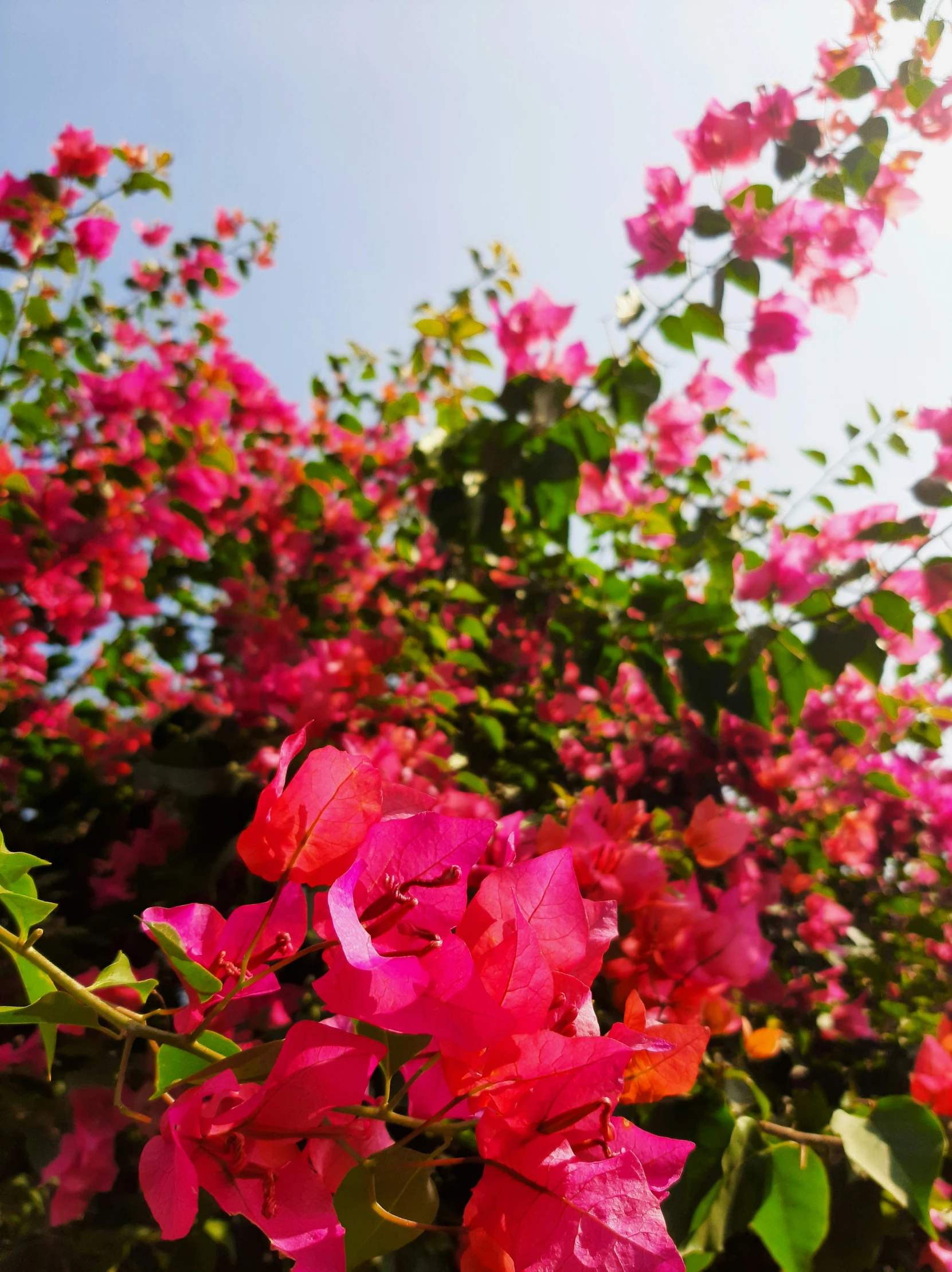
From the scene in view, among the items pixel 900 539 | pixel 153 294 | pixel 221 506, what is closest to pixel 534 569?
pixel 900 539

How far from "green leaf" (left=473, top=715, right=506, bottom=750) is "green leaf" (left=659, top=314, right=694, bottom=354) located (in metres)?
0.59

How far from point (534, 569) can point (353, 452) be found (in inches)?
30.8

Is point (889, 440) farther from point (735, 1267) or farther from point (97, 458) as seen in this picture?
point (97, 458)

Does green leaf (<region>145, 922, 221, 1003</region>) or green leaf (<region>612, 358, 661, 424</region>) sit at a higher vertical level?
green leaf (<region>612, 358, 661, 424</region>)

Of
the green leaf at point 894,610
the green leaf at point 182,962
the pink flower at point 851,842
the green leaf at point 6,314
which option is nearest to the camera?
the green leaf at point 182,962

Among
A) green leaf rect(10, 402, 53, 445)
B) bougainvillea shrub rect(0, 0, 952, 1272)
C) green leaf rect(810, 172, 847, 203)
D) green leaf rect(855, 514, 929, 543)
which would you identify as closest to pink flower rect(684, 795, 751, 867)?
bougainvillea shrub rect(0, 0, 952, 1272)

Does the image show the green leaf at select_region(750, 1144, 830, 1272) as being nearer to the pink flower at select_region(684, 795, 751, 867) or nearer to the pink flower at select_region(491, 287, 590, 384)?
the pink flower at select_region(684, 795, 751, 867)

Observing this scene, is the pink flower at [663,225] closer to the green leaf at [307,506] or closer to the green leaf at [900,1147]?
the green leaf at [307,506]

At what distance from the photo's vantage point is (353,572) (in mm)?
1770

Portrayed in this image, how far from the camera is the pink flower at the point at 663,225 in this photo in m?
1.07

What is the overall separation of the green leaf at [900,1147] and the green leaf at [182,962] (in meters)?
0.50

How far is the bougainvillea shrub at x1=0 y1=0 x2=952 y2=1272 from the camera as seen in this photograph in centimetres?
33

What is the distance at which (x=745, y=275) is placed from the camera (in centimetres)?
103

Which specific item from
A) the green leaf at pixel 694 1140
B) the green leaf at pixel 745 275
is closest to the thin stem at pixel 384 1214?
the green leaf at pixel 694 1140
